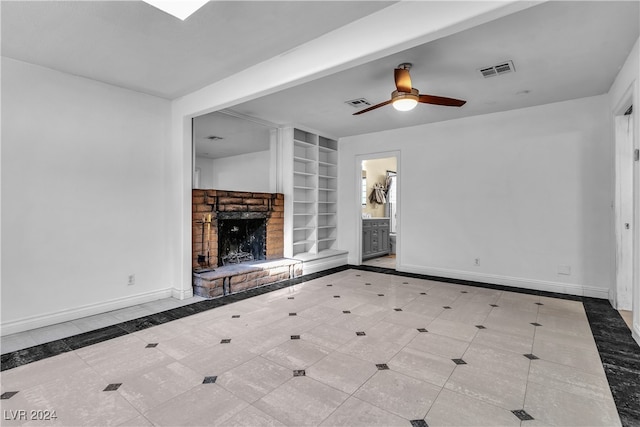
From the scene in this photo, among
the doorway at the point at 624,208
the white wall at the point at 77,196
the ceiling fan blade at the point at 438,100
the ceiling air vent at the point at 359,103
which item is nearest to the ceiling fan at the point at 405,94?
the ceiling fan blade at the point at 438,100

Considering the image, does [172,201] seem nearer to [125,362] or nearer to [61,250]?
[61,250]

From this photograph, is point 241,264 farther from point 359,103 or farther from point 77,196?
point 359,103

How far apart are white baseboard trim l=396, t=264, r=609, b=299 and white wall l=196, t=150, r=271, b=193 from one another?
3660 mm

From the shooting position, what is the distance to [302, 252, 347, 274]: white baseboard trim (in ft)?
18.9

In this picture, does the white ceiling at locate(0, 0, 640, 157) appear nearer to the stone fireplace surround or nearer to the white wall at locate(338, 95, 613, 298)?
the white wall at locate(338, 95, 613, 298)

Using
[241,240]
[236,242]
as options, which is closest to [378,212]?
[241,240]

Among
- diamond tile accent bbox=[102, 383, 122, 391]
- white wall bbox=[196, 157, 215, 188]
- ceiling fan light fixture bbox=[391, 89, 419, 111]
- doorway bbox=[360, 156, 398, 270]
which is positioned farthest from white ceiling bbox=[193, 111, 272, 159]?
diamond tile accent bbox=[102, 383, 122, 391]

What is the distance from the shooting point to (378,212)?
909cm

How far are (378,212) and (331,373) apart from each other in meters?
7.03

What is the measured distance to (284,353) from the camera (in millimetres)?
2662

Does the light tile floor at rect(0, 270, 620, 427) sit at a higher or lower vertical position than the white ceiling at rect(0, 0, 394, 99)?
lower

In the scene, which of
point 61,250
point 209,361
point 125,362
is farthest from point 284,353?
point 61,250

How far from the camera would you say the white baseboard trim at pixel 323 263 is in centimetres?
576

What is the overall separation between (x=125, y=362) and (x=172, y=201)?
2.31 meters
